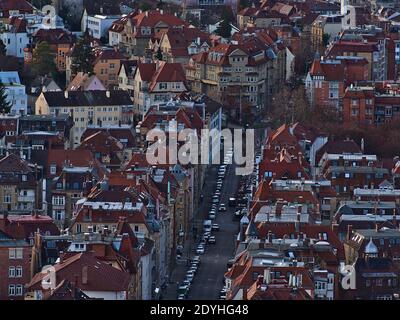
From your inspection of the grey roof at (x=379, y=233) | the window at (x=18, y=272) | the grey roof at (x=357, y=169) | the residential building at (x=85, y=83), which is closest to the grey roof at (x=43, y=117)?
the residential building at (x=85, y=83)

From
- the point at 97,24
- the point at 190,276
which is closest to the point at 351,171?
the point at 190,276

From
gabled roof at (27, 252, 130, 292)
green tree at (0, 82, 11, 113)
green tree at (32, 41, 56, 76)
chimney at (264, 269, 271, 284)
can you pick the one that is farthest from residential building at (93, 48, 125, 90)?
chimney at (264, 269, 271, 284)

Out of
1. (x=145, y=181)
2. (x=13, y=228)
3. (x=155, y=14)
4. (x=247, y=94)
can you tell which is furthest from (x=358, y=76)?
(x=13, y=228)

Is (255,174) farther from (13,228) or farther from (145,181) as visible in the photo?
(13,228)

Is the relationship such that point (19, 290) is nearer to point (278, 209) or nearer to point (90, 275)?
point (90, 275)

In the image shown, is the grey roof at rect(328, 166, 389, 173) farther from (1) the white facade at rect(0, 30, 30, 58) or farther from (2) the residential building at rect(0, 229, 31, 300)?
(1) the white facade at rect(0, 30, 30, 58)
